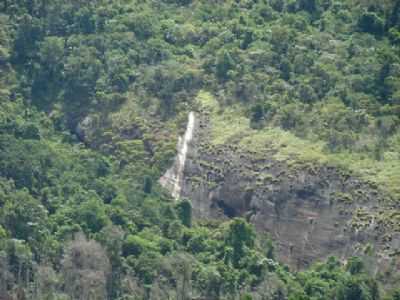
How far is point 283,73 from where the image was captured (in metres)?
105

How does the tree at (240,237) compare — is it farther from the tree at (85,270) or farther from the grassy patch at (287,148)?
the tree at (85,270)

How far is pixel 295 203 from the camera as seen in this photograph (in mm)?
95688

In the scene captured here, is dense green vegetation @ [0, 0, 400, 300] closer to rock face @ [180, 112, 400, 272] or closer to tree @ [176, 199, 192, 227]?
tree @ [176, 199, 192, 227]

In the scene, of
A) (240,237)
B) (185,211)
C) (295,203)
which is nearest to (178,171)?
(185,211)

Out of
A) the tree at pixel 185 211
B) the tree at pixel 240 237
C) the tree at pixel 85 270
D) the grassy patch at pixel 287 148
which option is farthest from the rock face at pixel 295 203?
the tree at pixel 85 270

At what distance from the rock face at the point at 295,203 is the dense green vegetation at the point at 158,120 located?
1.00 metres

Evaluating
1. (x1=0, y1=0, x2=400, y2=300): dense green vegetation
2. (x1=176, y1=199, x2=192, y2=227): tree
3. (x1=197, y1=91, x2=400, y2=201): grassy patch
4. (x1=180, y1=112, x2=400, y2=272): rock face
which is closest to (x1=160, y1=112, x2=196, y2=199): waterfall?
(x1=180, y1=112, x2=400, y2=272): rock face

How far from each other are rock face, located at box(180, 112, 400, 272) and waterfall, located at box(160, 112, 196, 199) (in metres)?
0.28

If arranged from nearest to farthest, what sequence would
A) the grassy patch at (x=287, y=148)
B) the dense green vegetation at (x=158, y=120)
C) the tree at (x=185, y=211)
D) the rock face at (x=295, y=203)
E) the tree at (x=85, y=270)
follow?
the tree at (x=85, y=270) < the dense green vegetation at (x=158, y=120) < the rock face at (x=295, y=203) < the grassy patch at (x=287, y=148) < the tree at (x=185, y=211)

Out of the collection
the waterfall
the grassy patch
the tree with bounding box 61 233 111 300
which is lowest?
the tree with bounding box 61 233 111 300

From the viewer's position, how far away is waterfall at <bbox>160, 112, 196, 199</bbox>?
327ft

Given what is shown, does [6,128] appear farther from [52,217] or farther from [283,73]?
[283,73]

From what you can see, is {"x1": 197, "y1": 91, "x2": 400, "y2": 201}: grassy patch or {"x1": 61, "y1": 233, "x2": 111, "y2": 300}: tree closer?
{"x1": 61, "y1": 233, "x2": 111, "y2": 300}: tree

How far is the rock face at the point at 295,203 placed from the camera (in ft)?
307
